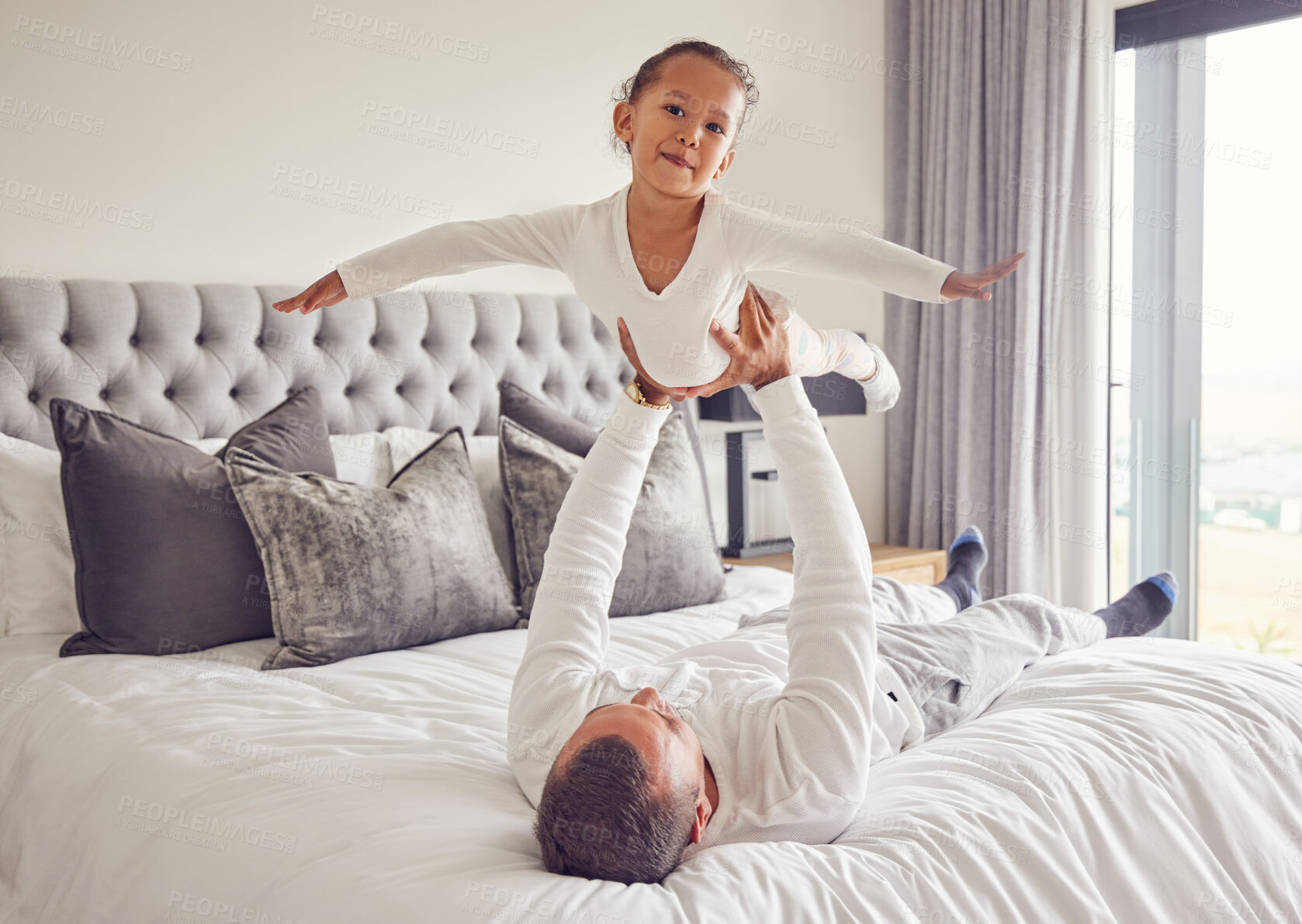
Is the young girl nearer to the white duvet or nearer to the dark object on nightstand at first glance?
the white duvet

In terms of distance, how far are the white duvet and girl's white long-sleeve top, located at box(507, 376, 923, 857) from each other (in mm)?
79

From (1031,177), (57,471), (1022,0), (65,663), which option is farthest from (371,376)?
(1022,0)

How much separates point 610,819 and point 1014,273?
2905mm

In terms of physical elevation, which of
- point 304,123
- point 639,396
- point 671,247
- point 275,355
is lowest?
point 639,396

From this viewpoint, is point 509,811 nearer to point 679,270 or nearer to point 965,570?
point 679,270

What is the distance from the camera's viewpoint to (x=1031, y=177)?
3463 mm

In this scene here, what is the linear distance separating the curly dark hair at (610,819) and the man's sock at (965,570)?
4.71ft

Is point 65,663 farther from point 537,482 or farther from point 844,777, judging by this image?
point 844,777

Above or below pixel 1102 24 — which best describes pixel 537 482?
below

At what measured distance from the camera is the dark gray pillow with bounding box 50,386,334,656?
1926 mm

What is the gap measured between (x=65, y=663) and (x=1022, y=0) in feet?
11.3

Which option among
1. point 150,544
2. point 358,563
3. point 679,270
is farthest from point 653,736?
point 150,544

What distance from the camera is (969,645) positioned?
1.75 metres

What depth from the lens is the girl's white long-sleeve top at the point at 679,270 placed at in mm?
1453
